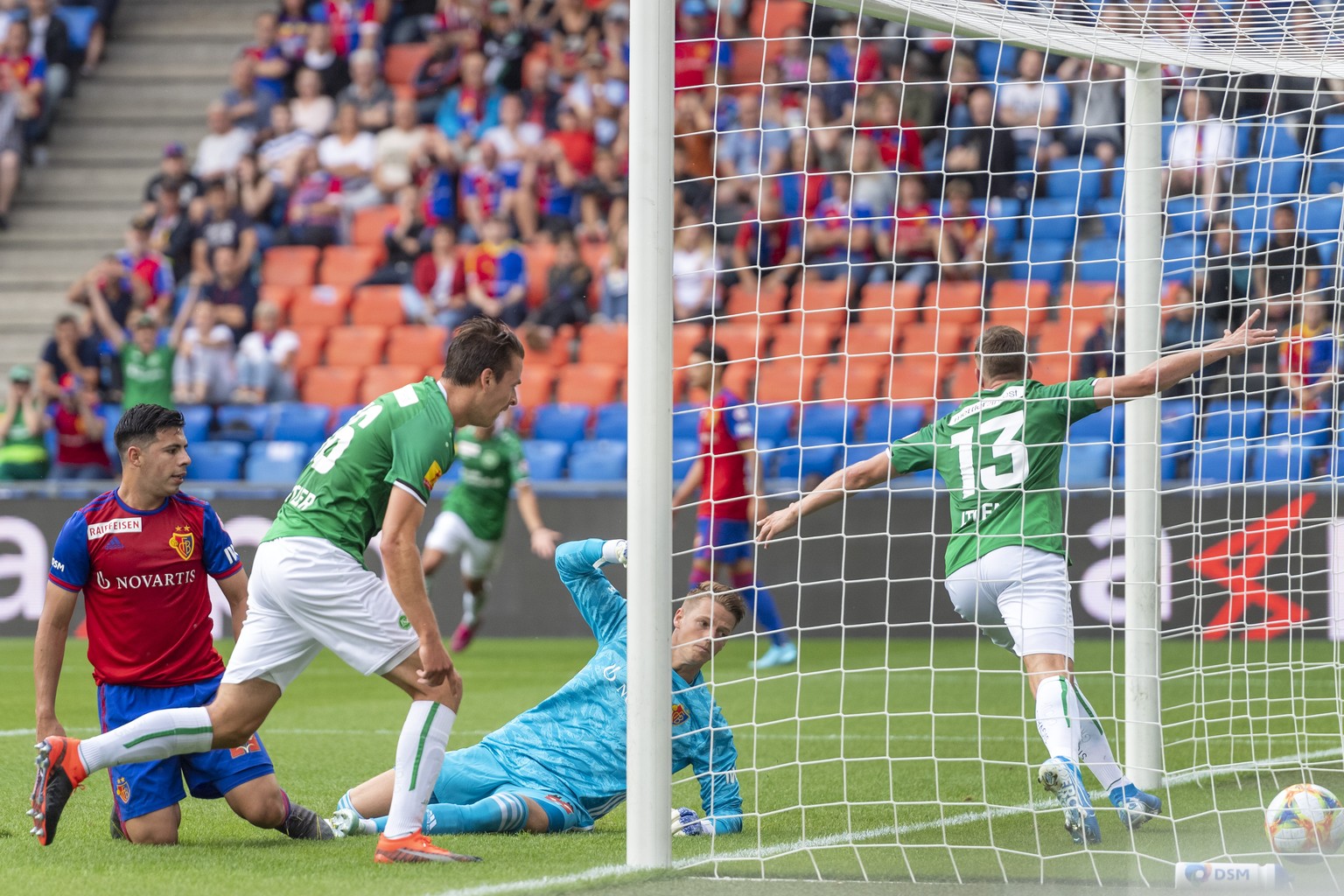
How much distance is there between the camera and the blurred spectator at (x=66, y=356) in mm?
15766

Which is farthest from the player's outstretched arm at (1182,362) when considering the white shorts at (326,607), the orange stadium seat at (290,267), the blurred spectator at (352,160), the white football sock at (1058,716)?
the blurred spectator at (352,160)

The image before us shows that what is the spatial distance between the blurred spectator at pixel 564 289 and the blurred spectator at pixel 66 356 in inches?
174

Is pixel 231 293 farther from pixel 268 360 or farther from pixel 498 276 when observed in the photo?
pixel 498 276

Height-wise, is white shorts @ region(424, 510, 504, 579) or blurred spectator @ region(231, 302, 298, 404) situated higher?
blurred spectator @ region(231, 302, 298, 404)

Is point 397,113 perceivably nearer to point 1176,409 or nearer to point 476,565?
point 476,565

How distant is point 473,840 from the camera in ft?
17.7

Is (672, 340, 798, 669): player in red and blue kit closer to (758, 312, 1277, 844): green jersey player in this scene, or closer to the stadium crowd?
the stadium crowd

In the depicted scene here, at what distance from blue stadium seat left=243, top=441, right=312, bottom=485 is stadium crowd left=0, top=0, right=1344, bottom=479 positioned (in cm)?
17

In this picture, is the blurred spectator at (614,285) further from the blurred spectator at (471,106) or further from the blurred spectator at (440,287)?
the blurred spectator at (471,106)

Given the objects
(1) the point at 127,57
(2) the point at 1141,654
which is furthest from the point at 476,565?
(1) the point at 127,57

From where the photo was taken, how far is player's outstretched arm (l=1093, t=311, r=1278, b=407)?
505 cm

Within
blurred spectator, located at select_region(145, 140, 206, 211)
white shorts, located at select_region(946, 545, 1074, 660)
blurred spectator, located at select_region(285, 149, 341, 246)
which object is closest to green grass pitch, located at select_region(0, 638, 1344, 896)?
white shorts, located at select_region(946, 545, 1074, 660)

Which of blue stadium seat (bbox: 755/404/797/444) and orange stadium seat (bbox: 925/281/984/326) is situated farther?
orange stadium seat (bbox: 925/281/984/326)

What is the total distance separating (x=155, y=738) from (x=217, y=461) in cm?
1050
